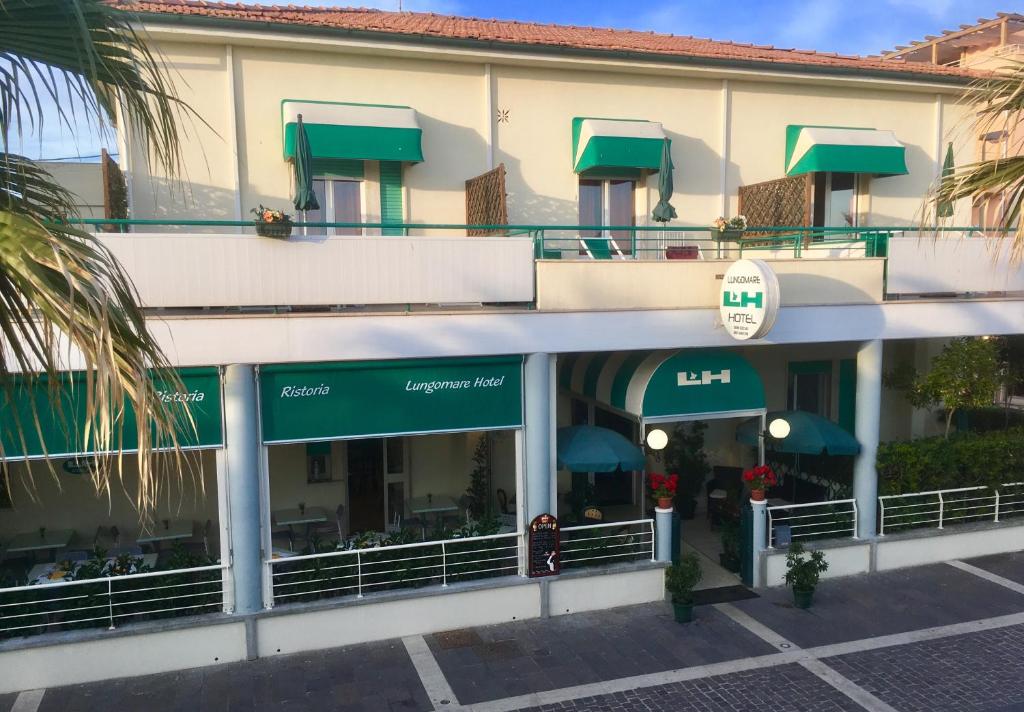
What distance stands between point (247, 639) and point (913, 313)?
36.2 ft

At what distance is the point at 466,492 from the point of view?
1359 centimetres

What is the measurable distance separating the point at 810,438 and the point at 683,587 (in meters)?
3.61

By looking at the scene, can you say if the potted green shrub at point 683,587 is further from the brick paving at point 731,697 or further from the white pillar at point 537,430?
the white pillar at point 537,430

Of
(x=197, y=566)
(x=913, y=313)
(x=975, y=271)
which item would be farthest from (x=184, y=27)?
(x=975, y=271)

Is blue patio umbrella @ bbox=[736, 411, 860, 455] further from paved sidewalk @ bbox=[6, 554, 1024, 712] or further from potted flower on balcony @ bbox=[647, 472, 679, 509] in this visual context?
paved sidewalk @ bbox=[6, 554, 1024, 712]

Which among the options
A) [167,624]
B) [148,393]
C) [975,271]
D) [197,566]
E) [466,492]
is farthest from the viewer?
[466,492]

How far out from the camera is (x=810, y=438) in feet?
38.8

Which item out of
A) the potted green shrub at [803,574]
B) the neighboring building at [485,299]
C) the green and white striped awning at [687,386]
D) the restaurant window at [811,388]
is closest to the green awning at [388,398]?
the neighboring building at [485,299]

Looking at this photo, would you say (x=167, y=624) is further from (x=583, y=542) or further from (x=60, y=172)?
(x=60, y=172)

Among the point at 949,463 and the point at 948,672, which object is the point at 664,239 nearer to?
the point at 949,463

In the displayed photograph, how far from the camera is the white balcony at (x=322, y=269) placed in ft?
28.3

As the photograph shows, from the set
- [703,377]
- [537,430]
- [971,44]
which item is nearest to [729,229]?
[703,377]

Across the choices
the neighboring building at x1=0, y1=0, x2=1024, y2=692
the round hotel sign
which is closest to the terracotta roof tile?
the neighboring building at x1=0, y1=0, x2=1024, y2=692

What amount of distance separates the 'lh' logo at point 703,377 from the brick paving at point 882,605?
10.9 feet
